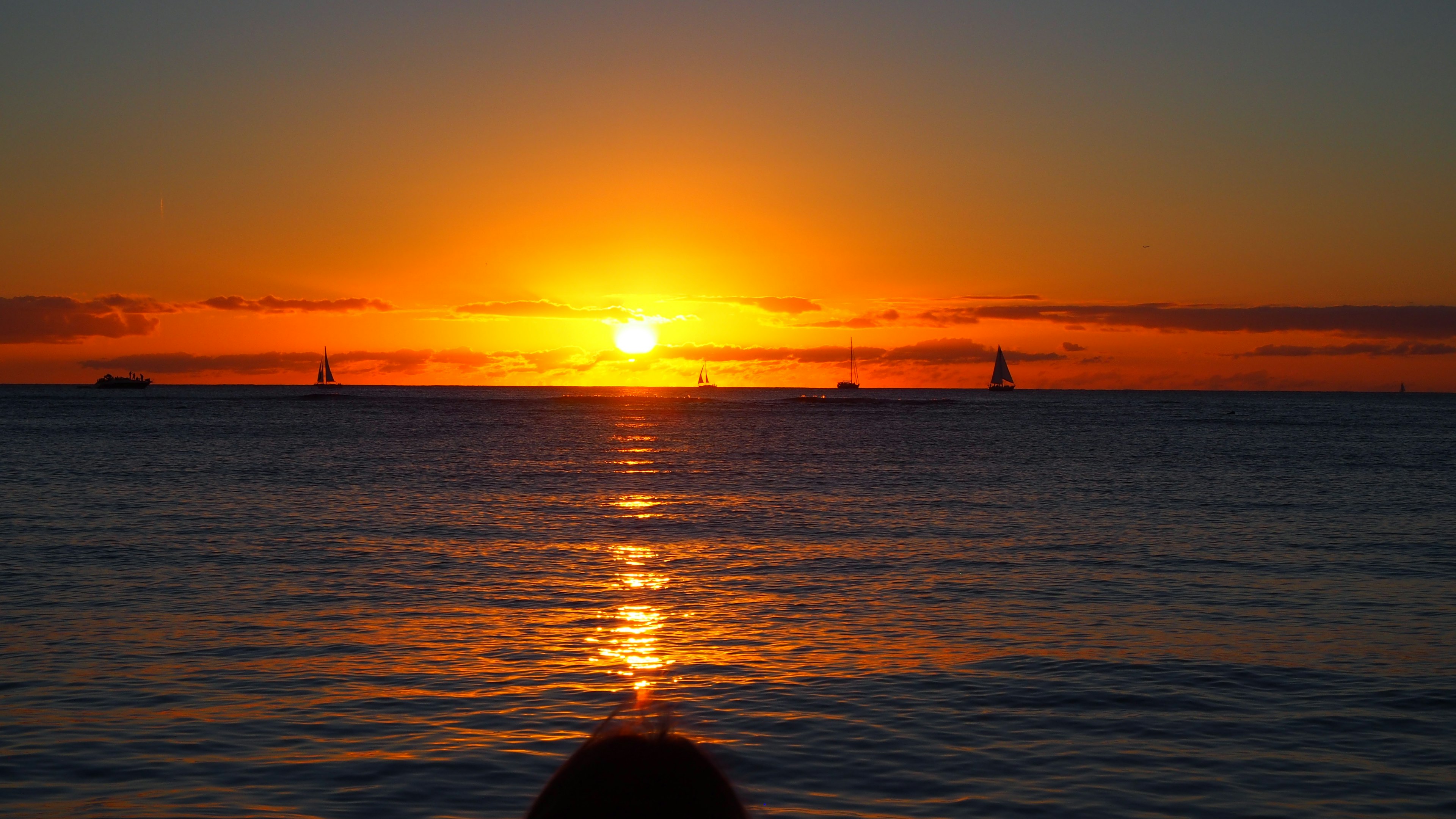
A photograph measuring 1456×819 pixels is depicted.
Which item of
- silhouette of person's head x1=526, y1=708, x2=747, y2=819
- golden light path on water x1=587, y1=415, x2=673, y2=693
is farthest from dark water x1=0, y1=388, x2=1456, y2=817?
silhouette of person's head x1=526, y1=708, x2=747, y2=819

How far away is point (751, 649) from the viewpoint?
48.8 ft

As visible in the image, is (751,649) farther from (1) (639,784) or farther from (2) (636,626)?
(1) (639,784)

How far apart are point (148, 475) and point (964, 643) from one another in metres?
40.4

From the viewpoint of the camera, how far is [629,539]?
26922mm

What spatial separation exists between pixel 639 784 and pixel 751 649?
13.4 metres

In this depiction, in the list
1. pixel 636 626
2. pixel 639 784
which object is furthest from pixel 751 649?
pixel 639 784

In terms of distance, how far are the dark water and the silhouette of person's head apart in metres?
0.91

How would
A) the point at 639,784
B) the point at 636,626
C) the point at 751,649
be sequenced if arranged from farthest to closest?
the point at 636,626
the point at 751,649
the point at 639,784

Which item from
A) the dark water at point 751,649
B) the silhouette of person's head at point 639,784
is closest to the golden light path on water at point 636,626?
the dark water at point 751,649

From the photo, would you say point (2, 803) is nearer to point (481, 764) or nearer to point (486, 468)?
point (481, 764)

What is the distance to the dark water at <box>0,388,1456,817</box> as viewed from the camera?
1006 cm

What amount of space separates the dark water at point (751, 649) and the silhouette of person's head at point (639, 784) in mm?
913

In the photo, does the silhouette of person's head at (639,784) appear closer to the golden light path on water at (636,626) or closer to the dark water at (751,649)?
the golden light path on water at (636,626)

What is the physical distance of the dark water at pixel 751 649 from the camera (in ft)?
33.0
